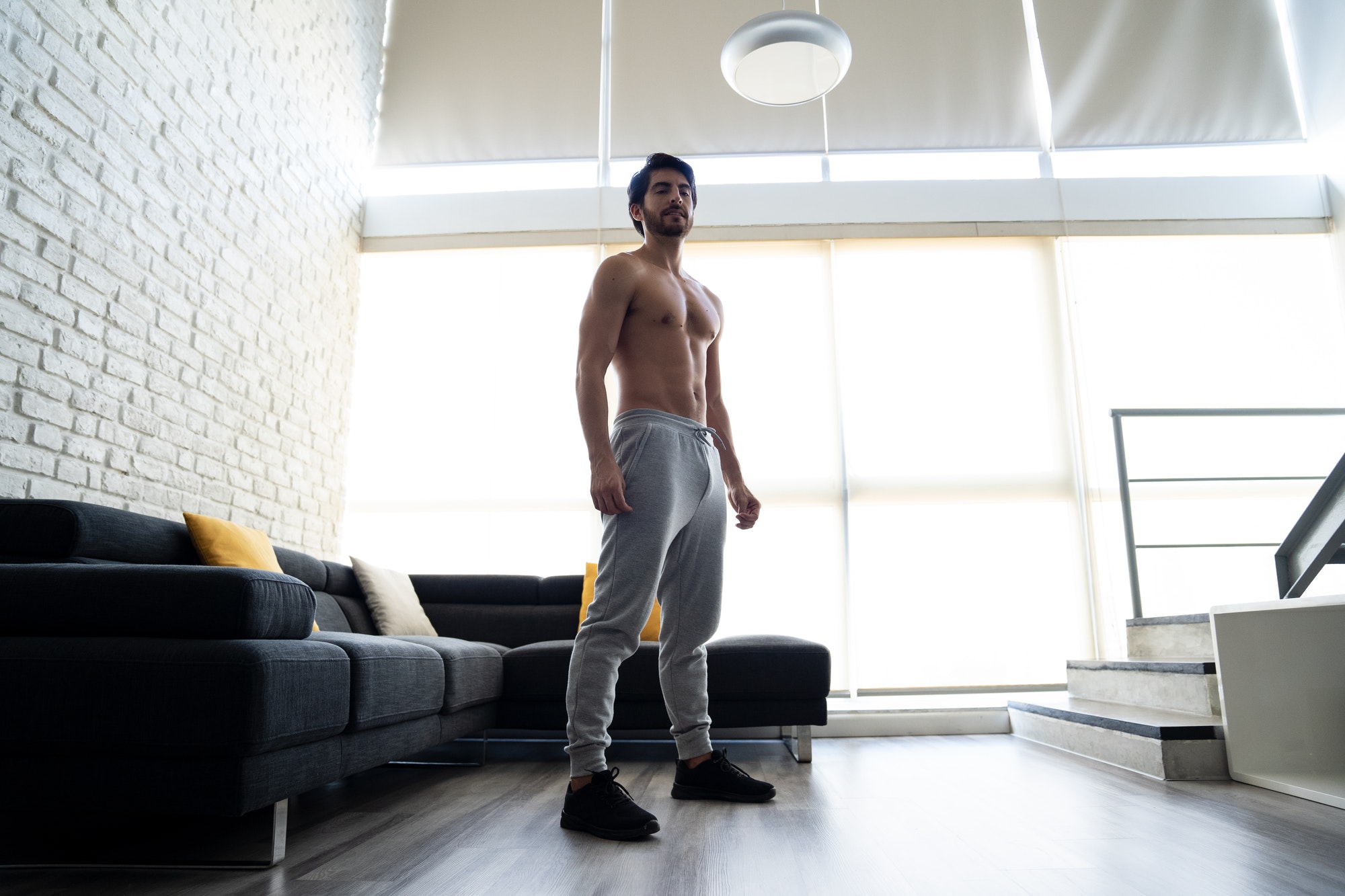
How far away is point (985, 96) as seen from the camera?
4.57m

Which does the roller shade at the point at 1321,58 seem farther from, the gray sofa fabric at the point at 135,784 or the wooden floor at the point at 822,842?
the gray sofa fabric at the point at 135,784

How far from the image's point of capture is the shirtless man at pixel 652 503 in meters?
1.61

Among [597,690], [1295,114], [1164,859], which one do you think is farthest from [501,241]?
[1295,114]

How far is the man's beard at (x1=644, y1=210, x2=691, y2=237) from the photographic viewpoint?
6.29 ft

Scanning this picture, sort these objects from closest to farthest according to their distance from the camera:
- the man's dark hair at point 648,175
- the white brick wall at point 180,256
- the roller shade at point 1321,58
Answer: the man's dark hair at point 648,175, the white brick wall at point 180,256, the roller shade at point 1321,58

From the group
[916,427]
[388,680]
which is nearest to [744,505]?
[388,680]

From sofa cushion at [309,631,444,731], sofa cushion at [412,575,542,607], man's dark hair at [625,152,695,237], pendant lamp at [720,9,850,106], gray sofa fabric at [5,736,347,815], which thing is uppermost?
pendant lamp at [720,9,850,106]

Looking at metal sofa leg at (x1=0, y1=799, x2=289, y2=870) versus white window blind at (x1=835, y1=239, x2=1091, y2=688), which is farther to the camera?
white window blind at (x1=835, y1=239, x2=1091, y2=688)

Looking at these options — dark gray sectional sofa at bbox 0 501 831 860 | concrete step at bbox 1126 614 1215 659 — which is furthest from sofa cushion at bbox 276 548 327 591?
concrete step at bbox 1126 614 1215 659

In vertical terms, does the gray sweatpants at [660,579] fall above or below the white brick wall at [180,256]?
below

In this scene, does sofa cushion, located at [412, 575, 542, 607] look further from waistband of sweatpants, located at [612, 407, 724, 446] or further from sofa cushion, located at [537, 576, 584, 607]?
waistband of sweatpants, located at [612, 407, 724, 446]

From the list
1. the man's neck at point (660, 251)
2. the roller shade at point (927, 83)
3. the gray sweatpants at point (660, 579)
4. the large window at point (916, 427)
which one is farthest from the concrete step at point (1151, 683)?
the roller shade at point (927, 83)

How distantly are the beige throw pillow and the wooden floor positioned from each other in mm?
755

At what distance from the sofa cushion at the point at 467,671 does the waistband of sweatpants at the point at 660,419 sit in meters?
0.92
